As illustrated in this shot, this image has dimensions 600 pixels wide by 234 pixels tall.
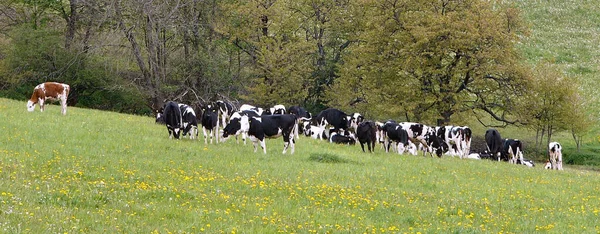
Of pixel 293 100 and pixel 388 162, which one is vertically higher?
pixel 293 100

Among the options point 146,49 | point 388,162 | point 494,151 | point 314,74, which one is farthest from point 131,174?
point 314,74

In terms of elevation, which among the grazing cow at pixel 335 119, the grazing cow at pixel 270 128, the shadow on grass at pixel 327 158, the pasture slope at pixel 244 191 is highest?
the grazing cow at pixel 335 119

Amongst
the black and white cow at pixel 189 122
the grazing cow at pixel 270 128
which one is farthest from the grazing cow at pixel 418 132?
the black and white cow at pixel 189 122

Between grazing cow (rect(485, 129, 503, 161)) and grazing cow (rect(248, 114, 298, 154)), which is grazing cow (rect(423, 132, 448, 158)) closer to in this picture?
grazing cow (rect(485, 129, 503, 161))

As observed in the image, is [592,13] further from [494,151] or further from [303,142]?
[303,142]

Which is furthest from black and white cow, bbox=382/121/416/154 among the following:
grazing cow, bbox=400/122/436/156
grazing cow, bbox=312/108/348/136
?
grazing cow, bbox=312/108/348/136

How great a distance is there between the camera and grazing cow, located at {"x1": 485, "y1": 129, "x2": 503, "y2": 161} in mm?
34375

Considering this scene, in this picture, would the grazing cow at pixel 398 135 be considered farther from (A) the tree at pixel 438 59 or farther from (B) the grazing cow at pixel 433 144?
(A) the tree at pixel 438 59

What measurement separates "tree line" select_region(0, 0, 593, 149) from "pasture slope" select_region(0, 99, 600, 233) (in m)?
19.5

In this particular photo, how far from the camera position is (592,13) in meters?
92.6

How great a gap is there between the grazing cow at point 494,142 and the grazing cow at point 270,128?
46.0 feet

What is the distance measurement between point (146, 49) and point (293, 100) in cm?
1297

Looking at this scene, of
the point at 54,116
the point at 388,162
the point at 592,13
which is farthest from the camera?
the point at 592,13

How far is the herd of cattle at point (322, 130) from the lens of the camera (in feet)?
80.7
